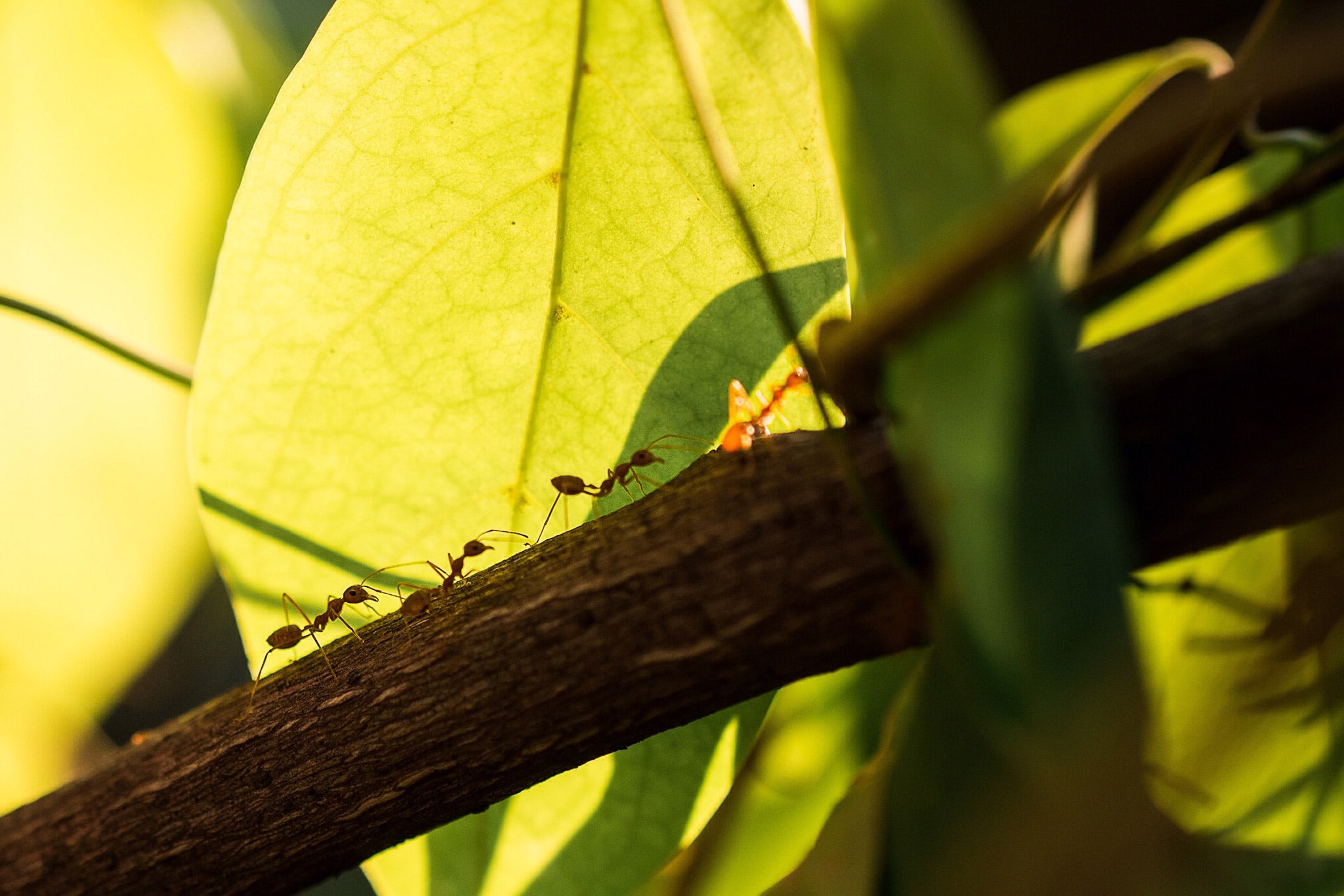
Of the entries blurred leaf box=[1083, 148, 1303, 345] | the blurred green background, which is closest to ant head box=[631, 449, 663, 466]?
blurred leaf box=[1083, 148, 1303, 345]

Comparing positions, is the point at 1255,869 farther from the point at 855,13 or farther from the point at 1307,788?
the point at 855,13

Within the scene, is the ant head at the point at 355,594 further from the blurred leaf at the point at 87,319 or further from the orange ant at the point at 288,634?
the blurred leaf at the point at 87,319

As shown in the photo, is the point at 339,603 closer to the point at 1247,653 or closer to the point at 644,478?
the point at 644,478

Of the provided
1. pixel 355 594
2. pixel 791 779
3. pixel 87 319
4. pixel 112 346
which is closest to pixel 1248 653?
pixel 791 779

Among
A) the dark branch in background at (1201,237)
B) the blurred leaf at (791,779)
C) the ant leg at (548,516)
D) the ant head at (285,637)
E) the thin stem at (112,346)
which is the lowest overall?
the blurred leaf at (791,779)

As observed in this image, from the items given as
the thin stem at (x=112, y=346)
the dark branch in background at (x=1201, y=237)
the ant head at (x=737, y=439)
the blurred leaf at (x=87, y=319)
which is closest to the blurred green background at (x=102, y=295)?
the blurred leaf at (x=87, y=319)

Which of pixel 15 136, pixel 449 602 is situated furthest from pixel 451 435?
pixel 15 136

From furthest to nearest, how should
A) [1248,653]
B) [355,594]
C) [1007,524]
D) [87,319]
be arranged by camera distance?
[87,319] < [355,594] < [1248,653] < [1007,524]
